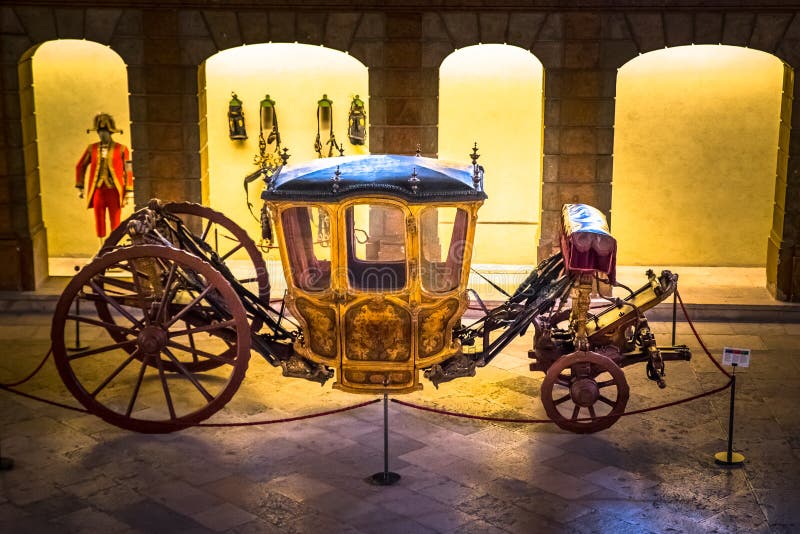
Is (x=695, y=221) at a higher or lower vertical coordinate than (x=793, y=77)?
lower

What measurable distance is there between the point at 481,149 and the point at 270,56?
2903 millimetres

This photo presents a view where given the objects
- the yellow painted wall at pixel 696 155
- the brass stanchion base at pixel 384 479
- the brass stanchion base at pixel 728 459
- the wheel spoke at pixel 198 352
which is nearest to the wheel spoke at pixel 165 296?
the wheel spoke at pixel 198 352

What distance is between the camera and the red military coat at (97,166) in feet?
51.2

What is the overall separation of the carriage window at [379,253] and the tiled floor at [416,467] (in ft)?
4.46

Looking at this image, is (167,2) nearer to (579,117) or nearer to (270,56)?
(270,56)

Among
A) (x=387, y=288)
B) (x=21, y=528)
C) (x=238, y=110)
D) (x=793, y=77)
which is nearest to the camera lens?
(x=21, y=528)

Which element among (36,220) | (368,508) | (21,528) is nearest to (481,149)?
(36,220)

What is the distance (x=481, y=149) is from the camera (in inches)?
638

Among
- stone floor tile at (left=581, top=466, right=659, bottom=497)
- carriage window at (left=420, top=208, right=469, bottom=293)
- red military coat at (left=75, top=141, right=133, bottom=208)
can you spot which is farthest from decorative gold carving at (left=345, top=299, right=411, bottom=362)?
red military coat at (left=75, top=141, right=133, bottom=208)

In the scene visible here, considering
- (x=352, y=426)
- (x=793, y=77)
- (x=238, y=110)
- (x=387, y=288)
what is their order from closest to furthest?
(x=387, y=288)
(x=352, y=426)
(x=793, y=77)
(x=238, y=110)

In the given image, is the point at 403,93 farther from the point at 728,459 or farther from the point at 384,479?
the point at 728,459

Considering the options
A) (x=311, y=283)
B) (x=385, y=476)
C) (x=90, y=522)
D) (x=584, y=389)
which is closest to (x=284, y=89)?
(x=311, y=283)

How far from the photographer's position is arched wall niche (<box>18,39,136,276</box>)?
16172mm

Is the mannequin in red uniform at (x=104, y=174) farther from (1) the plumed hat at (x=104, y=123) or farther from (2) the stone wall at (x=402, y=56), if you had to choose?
(2) the stone wall at (x=402, y=56)
